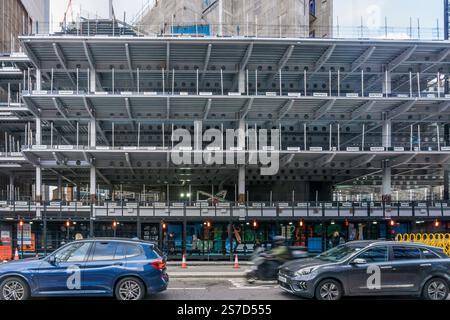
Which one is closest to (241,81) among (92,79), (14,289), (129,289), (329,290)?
(92,79)

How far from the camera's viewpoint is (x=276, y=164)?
3156 cm

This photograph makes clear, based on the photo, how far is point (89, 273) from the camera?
9539 mm

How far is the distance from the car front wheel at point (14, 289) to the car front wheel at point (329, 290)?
6.88 meters

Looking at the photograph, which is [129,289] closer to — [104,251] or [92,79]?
[104,251]

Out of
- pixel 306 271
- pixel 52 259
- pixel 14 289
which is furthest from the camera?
pixel 306 271

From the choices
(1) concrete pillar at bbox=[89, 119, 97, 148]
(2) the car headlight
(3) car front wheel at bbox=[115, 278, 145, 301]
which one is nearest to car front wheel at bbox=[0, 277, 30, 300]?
(3) car front wheel at bbox=[115, 278, 145, 301]

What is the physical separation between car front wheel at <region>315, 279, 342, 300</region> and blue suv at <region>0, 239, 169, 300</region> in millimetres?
3839

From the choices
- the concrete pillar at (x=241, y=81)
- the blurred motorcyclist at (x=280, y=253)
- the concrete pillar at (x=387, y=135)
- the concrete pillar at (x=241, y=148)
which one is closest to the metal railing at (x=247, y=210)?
the concrete pillar at (x=241, y=148)

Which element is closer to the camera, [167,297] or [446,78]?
[167,297]

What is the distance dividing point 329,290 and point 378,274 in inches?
51.5
